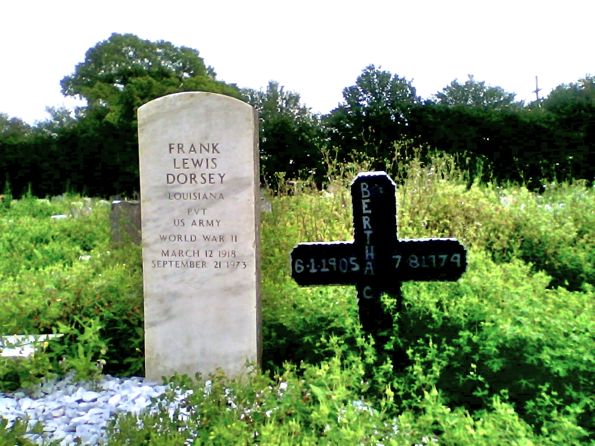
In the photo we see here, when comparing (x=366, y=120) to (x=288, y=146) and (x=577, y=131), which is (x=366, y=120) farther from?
(x=577, y=131)

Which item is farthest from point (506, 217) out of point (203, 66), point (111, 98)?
point (203, 66)

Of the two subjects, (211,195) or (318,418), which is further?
(211,195)

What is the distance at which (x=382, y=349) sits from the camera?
4.42m

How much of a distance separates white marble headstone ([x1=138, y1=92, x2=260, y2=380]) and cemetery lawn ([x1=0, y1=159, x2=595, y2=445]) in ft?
1.01

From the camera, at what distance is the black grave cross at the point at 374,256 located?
180 inches

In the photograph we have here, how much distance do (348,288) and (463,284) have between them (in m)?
0.87

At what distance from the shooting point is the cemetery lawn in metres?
3.17

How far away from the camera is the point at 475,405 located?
391 centimetres

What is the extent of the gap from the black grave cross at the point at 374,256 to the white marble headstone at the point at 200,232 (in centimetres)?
54

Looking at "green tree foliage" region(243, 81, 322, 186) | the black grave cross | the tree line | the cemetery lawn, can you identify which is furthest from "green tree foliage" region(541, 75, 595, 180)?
the black grave cross

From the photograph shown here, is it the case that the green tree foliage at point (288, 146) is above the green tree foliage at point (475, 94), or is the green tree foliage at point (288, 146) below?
below

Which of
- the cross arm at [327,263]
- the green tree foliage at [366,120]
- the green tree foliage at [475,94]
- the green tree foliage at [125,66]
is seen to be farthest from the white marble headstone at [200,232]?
the green tree foliage at [475,94]

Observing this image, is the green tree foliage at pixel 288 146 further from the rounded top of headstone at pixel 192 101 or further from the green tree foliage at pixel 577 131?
the rounded top of headstone at pixel 192 101

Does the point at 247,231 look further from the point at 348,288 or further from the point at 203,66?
the point at 203,66
